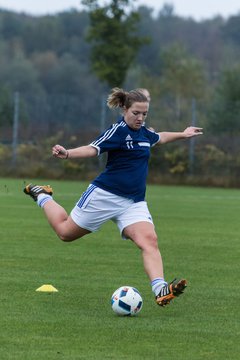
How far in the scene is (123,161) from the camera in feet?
32.0

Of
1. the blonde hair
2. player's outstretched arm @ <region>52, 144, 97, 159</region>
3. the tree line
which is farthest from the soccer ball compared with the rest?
the tree line

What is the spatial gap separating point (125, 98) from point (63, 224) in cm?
132

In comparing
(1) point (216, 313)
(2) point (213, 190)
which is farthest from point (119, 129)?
(2) point (213, 190)

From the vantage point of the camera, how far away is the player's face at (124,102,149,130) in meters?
9.64

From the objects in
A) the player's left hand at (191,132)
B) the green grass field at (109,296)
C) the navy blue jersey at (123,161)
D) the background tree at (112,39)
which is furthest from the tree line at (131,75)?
the navy blue jersey at (123,161)

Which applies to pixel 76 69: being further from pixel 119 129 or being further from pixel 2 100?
pixel 119 129

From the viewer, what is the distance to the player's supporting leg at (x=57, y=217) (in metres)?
10.1

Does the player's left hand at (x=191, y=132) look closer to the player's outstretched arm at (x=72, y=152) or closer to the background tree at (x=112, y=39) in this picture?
the player's outstretched arm at (x=72, y=152)

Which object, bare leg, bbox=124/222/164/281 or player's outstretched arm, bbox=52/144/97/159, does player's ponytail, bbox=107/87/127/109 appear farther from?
bare leg, bbox=124/222/164/281

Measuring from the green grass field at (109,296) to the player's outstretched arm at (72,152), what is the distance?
1286 mm

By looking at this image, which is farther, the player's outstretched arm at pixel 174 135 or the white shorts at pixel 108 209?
the player's outstretched arm at pixel 174 135

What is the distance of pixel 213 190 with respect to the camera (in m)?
32.3

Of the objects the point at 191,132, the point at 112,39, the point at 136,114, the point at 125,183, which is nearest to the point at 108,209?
the point at 125,183

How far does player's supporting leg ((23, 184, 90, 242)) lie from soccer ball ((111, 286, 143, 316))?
3.30ft
